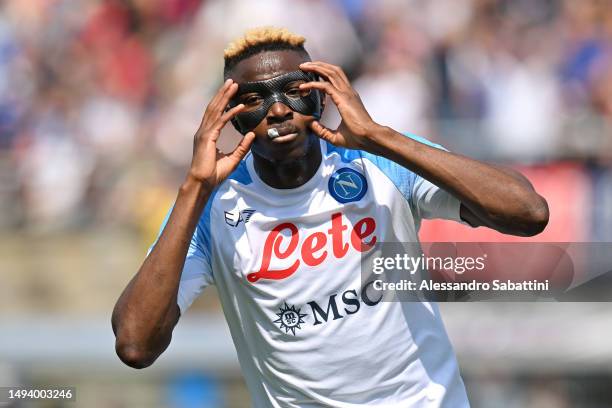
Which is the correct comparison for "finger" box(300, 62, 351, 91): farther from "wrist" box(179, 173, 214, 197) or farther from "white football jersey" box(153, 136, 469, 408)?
"wrist" box(179, 173, 214, 197)

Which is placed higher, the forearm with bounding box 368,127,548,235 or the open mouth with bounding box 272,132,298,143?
the open mouth with bounding box 272,132,298,143

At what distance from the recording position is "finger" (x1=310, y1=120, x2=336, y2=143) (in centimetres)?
429

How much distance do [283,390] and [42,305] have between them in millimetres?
6428

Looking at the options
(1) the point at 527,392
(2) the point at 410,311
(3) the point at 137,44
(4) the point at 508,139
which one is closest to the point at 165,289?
(2) the point at 410,311

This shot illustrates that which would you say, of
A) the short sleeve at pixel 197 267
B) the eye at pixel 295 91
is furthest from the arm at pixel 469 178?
the short sleeve at pixel 197 267

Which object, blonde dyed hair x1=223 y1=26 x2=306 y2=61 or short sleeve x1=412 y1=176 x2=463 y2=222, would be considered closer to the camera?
short sleeve x1=412 y1=176 x2=463 y2=222

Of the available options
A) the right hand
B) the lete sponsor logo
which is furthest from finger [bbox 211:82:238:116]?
the lete sponsor logo

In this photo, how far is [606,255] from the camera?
262 inches

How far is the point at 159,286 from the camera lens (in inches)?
168

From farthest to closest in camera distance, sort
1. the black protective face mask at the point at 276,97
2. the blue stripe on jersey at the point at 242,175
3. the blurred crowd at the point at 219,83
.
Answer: the blurred crowd at the point at 219,83
the blue stripe on jersey at the point at 242,175
the black protective face mask at the point at 276,97

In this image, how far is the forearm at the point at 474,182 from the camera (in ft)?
13.5
